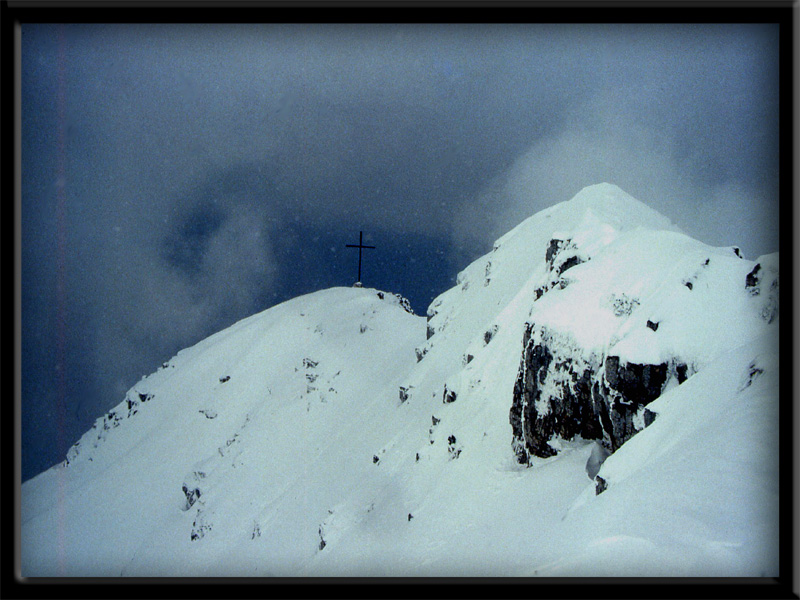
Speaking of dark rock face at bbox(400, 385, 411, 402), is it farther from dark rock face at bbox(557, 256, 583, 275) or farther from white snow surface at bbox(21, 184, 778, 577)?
dark rock face at bbox(557, 256, 583, 275)

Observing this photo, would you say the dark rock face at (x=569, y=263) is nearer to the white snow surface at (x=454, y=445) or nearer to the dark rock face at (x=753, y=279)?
the white snow surface at (x=454, y=445)

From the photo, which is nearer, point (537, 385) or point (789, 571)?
point (789, 571)

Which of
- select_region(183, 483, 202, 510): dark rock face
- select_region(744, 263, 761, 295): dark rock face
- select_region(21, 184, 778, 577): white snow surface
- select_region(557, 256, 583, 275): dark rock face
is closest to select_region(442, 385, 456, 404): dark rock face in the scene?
select_region(21, 184, 778, 577): white snow surface

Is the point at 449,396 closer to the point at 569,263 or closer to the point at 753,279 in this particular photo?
the point at 569,263

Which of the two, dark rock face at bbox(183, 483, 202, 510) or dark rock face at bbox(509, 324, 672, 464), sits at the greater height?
dark rock face at bbox(509, 324, 672, 464)

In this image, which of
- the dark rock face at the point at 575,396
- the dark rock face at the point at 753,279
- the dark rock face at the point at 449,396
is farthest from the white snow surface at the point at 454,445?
the dark rock face at the point at 575,396
